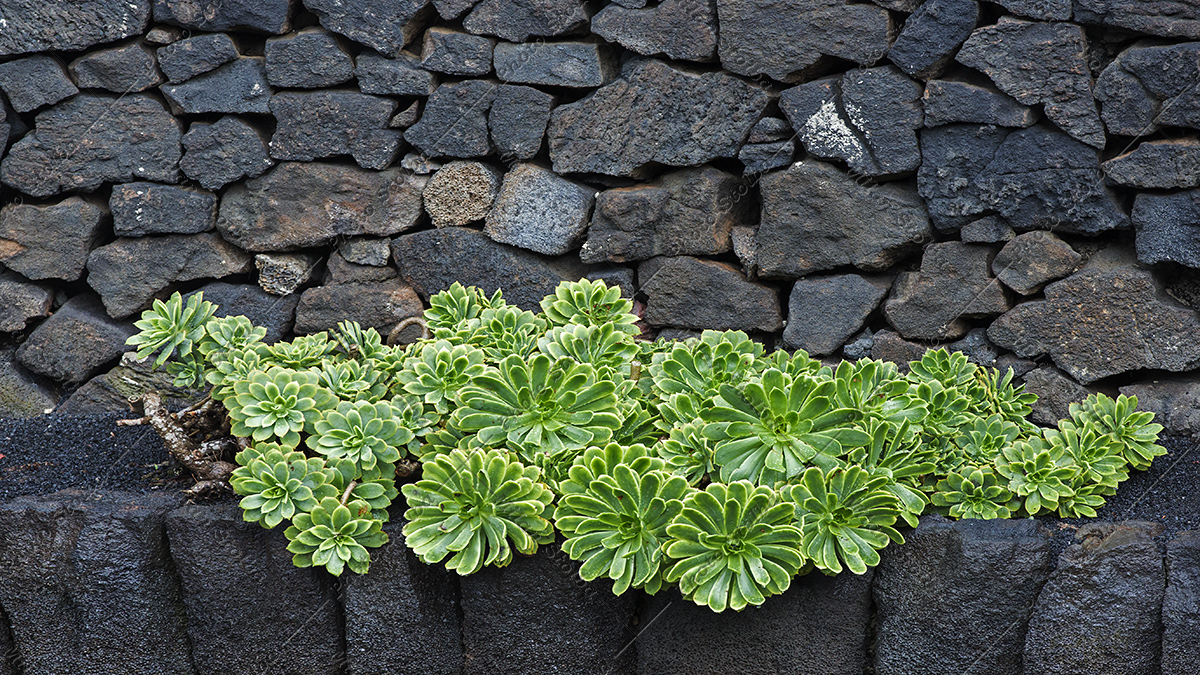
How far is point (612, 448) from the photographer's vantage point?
166cm

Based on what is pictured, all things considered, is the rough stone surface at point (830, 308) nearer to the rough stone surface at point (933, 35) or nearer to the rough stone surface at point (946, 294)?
the rough stone surface at point (946, 294)

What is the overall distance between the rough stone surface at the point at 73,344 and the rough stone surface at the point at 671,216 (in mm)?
1734

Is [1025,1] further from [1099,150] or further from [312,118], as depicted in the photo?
[312,118]

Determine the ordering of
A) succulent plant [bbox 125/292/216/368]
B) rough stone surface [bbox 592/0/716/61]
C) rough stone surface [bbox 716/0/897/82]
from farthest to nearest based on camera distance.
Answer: rough stone surface [bbox 592/0/716/61] → rough stone surface [bbox 716/0/897/82] → succulent plant [bbox 125/292/216/368]

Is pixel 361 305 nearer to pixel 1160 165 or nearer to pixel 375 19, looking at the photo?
pixel 375 19

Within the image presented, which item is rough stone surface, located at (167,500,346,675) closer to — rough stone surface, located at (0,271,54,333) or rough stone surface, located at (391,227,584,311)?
rough stone surface, located at (391,227,584,311)

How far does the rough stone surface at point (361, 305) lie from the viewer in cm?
316

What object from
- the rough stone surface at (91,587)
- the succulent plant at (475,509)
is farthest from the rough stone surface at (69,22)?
the succulent plant at (475,509)

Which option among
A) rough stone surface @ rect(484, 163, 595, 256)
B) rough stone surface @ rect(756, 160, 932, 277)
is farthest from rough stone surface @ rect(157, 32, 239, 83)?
rough stone surface @ rect(756, 160, 932, 277)

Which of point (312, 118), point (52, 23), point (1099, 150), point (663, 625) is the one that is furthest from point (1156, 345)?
point (52, 23)

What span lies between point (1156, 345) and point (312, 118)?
8.78 ft

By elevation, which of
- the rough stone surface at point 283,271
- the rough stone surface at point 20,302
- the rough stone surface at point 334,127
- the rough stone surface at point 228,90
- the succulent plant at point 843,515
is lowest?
the rough stone surface at point 20,302

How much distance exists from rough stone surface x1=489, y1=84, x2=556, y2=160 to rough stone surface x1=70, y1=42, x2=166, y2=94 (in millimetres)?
Answer: 1168

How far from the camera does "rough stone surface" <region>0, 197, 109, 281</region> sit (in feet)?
10.4
